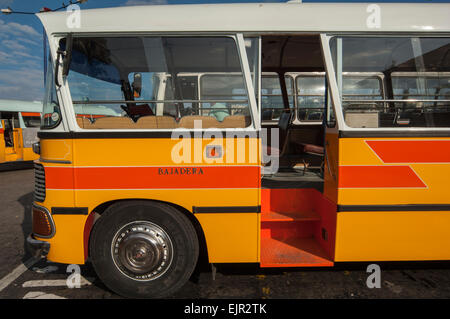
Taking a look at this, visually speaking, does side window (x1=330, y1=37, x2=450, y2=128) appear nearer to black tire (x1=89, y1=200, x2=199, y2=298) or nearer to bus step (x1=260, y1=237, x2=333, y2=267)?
bus step (x1=260, y1=237, x2=333, y2=267)

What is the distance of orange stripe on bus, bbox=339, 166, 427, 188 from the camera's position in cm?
267

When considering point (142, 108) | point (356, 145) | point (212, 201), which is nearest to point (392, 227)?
point (356, 145)

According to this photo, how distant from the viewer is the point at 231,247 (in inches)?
108

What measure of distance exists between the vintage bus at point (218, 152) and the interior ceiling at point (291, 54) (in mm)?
644

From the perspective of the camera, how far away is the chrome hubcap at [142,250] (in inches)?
107

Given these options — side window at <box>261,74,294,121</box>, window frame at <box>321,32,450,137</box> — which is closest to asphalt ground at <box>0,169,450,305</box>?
window frame at <box>321,32,450,137</box>

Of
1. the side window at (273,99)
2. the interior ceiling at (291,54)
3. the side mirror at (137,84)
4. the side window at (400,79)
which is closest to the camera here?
the side window at (400,79)

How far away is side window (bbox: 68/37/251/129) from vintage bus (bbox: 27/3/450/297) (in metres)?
0.02

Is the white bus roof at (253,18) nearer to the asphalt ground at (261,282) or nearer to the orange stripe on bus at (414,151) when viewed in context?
the orange stripe on bus at (414,151)

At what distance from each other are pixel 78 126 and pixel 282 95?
3925 mm

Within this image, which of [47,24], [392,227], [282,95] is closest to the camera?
[47,24]

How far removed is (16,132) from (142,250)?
1198 cm

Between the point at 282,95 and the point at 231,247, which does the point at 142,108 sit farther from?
the point at 282,95

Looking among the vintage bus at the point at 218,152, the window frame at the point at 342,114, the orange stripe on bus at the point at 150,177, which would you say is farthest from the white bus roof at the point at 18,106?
the window frame at the point at 342,114
